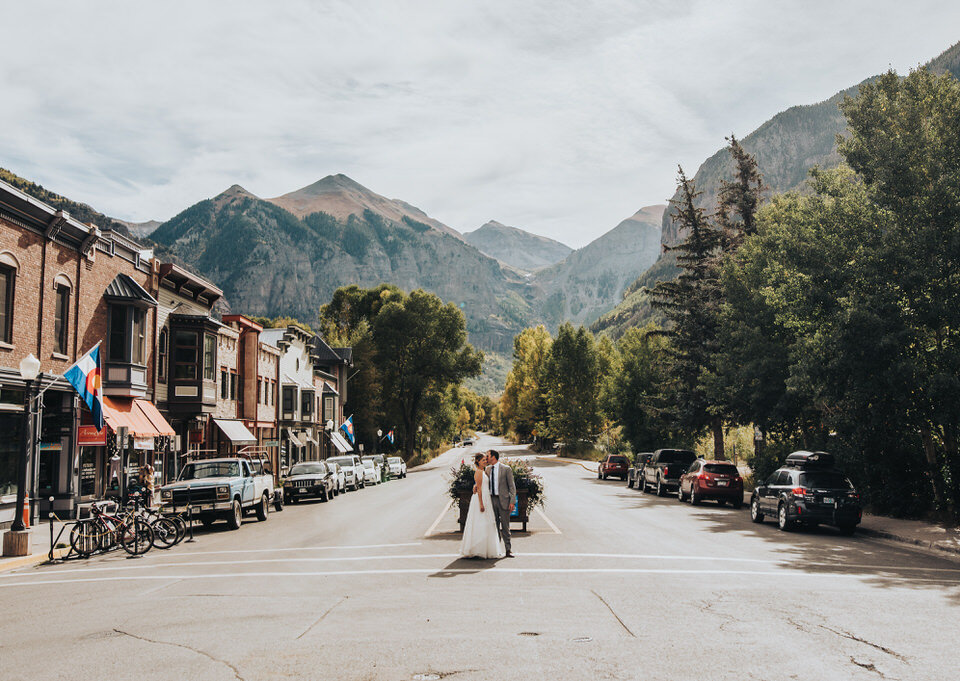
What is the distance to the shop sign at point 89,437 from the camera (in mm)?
24859

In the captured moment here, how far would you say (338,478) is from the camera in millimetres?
38781

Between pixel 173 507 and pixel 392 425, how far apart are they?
5658cm

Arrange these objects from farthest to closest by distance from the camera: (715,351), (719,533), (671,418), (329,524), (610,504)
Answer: (671,418) → (715,351) → (610,504) → (329,524) → (719,533)

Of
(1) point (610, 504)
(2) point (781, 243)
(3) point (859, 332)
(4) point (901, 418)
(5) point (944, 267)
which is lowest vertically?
(1) point (610, 504)

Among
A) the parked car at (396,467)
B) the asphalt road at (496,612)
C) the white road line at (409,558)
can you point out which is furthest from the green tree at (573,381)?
the white road line at (409,558)

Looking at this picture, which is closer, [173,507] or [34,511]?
[173,507]

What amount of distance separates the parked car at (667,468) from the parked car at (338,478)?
14.9 m

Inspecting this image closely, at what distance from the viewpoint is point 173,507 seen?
20750mm

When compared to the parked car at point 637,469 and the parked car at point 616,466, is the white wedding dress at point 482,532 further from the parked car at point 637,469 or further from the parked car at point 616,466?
the parked car at point 616,466

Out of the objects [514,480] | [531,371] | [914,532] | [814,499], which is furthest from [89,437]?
[531,371]

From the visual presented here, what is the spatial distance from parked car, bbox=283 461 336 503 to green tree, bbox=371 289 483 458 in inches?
1519

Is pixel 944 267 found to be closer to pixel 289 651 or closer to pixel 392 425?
pixel 289 651

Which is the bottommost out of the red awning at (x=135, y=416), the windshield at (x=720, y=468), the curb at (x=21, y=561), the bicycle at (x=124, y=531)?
the curb at (x=21, y=561)

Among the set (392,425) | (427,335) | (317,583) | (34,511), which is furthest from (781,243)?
(392,425)
